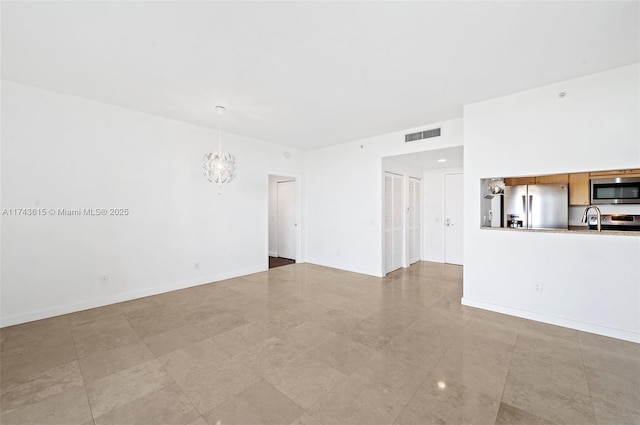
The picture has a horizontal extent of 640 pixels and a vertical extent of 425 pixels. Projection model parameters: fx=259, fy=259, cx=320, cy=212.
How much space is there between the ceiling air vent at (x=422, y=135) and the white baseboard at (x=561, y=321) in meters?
2.70

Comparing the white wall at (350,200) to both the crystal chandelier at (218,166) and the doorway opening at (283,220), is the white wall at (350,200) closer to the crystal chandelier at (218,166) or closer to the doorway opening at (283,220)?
the doorway opening at (283,220)

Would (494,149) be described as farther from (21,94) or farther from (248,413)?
(21,94)

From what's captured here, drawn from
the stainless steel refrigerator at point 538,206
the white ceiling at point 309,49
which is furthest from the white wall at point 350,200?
the stainless steel refrigerator at point 538,206

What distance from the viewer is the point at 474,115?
3.60 metres

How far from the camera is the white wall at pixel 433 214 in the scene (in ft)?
21.2

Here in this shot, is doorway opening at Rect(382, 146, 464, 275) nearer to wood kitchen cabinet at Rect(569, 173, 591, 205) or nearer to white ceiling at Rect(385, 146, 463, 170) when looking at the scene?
white ceiling at Rect(385, 146, 463, 170)

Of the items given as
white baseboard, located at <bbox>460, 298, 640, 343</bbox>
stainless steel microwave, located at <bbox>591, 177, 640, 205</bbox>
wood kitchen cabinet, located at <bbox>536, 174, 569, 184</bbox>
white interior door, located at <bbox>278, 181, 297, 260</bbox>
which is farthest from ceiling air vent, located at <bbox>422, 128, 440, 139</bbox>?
white interior door, located at <bbox>278, 181, 297, 260</bbox>

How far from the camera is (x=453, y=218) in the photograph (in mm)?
6289

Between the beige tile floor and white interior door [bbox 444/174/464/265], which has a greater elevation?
white interior door [bbox 444/174/464/265]

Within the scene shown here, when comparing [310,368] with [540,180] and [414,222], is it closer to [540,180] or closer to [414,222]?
[414,222]

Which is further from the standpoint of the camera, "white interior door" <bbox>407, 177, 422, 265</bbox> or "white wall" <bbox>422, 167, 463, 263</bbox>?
"white wall" <bbox>422, 167, 463, 263</bbox>

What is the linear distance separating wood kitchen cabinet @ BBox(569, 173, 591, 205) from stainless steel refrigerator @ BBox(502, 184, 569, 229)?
0.08 m

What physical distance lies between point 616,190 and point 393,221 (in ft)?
10.9

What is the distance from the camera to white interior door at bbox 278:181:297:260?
6828 mm
